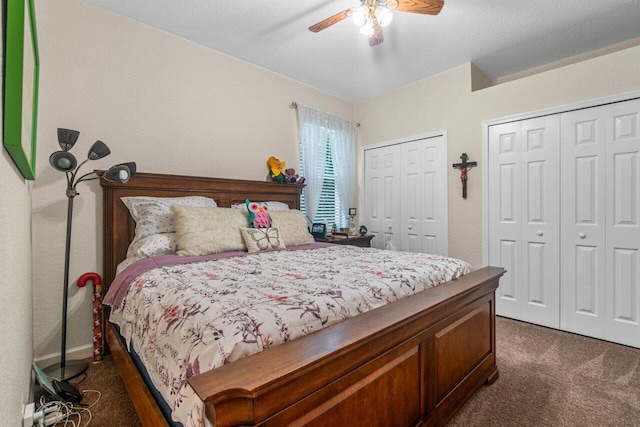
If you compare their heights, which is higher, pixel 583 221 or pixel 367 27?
pixel 367 27

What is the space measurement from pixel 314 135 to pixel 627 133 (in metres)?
2.97

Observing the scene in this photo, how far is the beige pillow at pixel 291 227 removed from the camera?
271cm

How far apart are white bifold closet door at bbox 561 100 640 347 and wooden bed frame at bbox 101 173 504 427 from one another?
1394mm

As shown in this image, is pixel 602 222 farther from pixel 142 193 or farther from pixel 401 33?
pixel 142 193

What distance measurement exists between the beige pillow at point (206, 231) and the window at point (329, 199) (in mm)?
1806

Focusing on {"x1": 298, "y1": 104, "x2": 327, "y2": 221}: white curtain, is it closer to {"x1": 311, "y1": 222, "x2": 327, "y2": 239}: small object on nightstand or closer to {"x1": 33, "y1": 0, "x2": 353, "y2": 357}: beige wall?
{"x1": 311, "y1": 222, "x2": 327, "y2": 239}: small object on nightstand

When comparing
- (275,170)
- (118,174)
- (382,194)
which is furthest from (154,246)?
(382,194)

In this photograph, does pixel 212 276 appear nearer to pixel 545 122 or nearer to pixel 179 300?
pixel 179 300

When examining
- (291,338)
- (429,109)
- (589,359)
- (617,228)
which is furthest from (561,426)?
(429,109)

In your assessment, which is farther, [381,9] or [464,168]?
[464,168]

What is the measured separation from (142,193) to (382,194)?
2.87 m

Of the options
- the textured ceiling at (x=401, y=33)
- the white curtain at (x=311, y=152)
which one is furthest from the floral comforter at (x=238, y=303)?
the textured ceiling at (x=401, y=33)

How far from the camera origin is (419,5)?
1.98 meters

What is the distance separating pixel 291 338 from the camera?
101 centimetres
